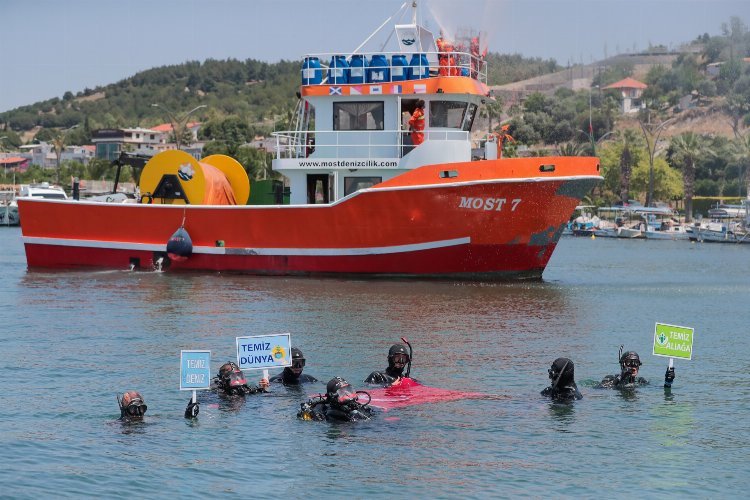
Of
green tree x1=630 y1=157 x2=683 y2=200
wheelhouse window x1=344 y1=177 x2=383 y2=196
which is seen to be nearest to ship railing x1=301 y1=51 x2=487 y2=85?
wheelhouse window x1=344 y1=177 x2=383 y2=196

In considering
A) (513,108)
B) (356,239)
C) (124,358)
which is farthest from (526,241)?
(513,108)

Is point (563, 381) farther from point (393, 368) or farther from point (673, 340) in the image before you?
point (393, 368)

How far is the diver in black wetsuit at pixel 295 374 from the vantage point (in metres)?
18.6

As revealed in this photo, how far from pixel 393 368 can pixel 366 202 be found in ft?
51.8

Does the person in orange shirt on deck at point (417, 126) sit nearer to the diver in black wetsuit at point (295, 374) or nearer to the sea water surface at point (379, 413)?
the sea water surface at point (379, 413)

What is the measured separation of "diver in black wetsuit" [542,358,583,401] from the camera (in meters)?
17.8

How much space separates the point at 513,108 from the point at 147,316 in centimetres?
14950

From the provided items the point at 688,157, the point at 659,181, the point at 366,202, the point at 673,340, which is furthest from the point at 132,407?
the point at 659,181

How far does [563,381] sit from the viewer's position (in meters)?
18.0

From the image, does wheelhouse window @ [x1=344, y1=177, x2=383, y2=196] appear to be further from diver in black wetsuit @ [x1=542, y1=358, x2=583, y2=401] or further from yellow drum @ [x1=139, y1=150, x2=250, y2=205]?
diver in black wetsuit @ [x1=542, y1=358, x2=583, y2=401]

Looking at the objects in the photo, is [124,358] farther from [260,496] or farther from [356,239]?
[356,239]

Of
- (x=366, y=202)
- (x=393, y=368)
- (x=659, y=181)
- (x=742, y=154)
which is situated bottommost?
(x=393, y=368)

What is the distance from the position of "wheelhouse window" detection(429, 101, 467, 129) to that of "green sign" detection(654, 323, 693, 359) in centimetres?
1914

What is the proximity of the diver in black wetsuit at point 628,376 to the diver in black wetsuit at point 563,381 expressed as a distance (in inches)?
45.0
